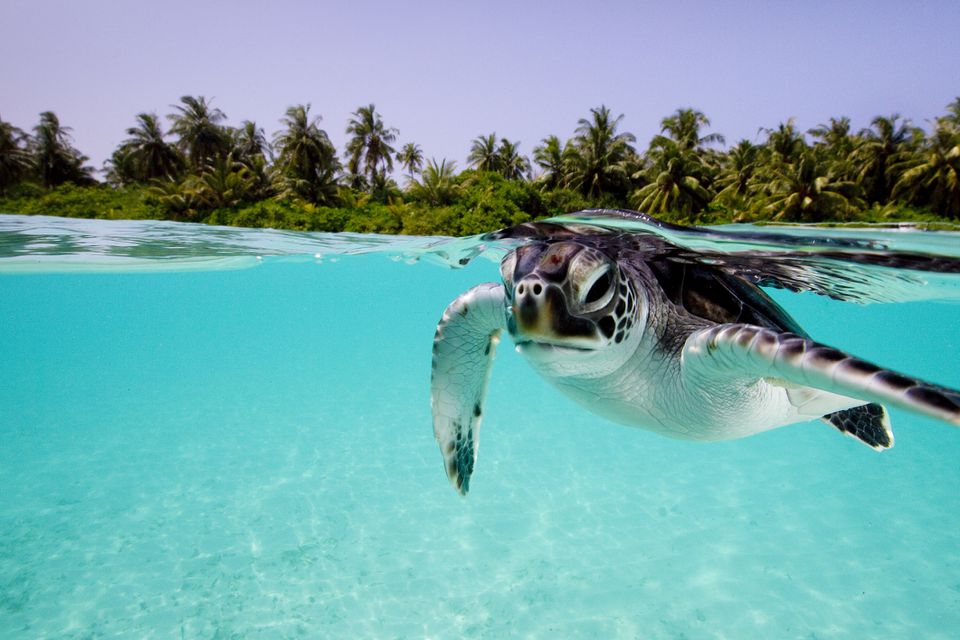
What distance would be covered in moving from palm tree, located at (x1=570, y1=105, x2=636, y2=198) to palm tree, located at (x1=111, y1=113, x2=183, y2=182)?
31.4 m

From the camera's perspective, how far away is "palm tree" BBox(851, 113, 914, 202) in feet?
113

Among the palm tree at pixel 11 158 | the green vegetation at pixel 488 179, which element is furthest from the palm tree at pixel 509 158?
the palm tree at pixel 11 158

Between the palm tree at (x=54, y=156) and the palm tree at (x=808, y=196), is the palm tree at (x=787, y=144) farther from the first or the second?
the palm tree at (x=54, y=156)

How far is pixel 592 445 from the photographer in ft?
31.4

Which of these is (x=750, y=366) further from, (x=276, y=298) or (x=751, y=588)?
(x=276, y=298)

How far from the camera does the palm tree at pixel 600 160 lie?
36.2 m

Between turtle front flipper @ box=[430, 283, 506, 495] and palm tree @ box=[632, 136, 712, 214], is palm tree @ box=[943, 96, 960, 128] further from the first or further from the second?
turtle front flipper @ box=[430, 283, 506, 495]

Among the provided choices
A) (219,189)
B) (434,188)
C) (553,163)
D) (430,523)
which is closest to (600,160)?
(553,163)

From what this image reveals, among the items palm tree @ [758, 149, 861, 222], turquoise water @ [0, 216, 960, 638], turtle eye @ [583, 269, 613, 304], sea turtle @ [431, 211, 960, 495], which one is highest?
palm tree @ [758, 149, 861, 222]

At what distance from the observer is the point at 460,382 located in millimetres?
3732

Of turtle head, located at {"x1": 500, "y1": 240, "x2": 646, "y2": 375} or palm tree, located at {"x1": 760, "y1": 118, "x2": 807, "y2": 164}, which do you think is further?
palm tree, located at {"x1": 760, "y1": 118, "x2": 807, "y2": 164}

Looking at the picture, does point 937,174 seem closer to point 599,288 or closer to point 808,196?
point 808,196

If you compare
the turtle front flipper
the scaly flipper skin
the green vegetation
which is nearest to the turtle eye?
the scaly flipper skin

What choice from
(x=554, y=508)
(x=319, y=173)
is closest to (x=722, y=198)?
(x=319, y=173)
